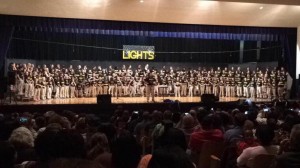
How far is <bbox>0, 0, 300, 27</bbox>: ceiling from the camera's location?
46.6ft

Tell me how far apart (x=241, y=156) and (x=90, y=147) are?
1.56 meters

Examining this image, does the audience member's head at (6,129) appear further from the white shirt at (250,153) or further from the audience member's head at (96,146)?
the white shirt at (250,153)

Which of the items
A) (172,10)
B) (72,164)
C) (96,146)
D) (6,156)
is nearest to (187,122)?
(96,146)

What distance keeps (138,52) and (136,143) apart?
17154 mm

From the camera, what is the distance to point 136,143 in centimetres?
251

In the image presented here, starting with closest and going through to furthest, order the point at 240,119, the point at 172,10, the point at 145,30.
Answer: the point at 240,119 → the point at 172,10 → the point at 145,30

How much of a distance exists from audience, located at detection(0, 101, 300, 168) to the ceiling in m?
8.19

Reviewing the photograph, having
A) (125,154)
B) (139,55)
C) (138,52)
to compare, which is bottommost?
(125,154)

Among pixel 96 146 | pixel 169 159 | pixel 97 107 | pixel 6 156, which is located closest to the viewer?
pixel 6 156

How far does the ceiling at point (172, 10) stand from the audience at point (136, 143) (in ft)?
26.9

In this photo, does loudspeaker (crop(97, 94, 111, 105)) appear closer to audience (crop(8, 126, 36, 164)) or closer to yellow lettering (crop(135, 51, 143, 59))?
audience (crop(8, 126, 36, 164))

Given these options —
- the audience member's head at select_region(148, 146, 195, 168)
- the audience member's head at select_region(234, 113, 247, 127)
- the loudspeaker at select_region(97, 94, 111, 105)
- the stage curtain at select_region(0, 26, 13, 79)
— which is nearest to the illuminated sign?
the stage curtain at select_region(0, 26, 13, 79)

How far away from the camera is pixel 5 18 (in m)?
14.5

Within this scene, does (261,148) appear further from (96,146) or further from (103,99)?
(103,99)
